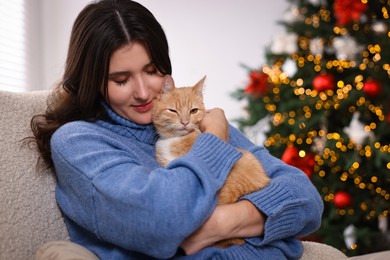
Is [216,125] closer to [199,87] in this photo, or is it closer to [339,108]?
[199,87]

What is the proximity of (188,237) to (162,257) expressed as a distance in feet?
0.33

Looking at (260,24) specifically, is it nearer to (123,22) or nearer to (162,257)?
(123,22)

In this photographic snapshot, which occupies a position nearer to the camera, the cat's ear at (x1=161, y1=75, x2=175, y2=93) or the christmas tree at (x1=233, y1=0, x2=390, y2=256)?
the cat's ear at (x1=161, y1=75, x2=175, y2=93)

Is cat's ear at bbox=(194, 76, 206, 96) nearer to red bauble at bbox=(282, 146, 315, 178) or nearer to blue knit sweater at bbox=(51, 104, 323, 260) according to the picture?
blue knit sweater at bbox=(51, 104, 323, 260)

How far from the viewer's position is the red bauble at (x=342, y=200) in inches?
112

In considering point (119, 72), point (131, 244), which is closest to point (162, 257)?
point (131, 244)

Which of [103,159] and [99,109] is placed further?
[99,109]

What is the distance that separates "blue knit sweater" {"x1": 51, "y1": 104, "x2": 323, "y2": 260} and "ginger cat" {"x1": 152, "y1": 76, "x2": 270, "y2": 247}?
0.05 meters

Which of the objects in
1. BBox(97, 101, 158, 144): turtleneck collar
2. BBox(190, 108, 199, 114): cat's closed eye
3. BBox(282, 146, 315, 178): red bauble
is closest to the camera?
BBox(97, 101, 158, 144): turtleneck collar

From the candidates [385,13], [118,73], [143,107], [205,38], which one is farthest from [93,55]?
[205,38]

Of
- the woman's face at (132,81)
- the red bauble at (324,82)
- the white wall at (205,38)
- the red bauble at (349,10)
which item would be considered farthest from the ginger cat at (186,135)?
the white wall at (205,38)

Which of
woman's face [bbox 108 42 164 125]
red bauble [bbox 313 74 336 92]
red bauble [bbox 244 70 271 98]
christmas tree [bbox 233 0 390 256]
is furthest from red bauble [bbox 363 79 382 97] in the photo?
woman's face [bbox 108 42 164 125]

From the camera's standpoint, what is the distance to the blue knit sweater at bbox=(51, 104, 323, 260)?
43.4 inches

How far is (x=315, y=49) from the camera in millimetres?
3012
